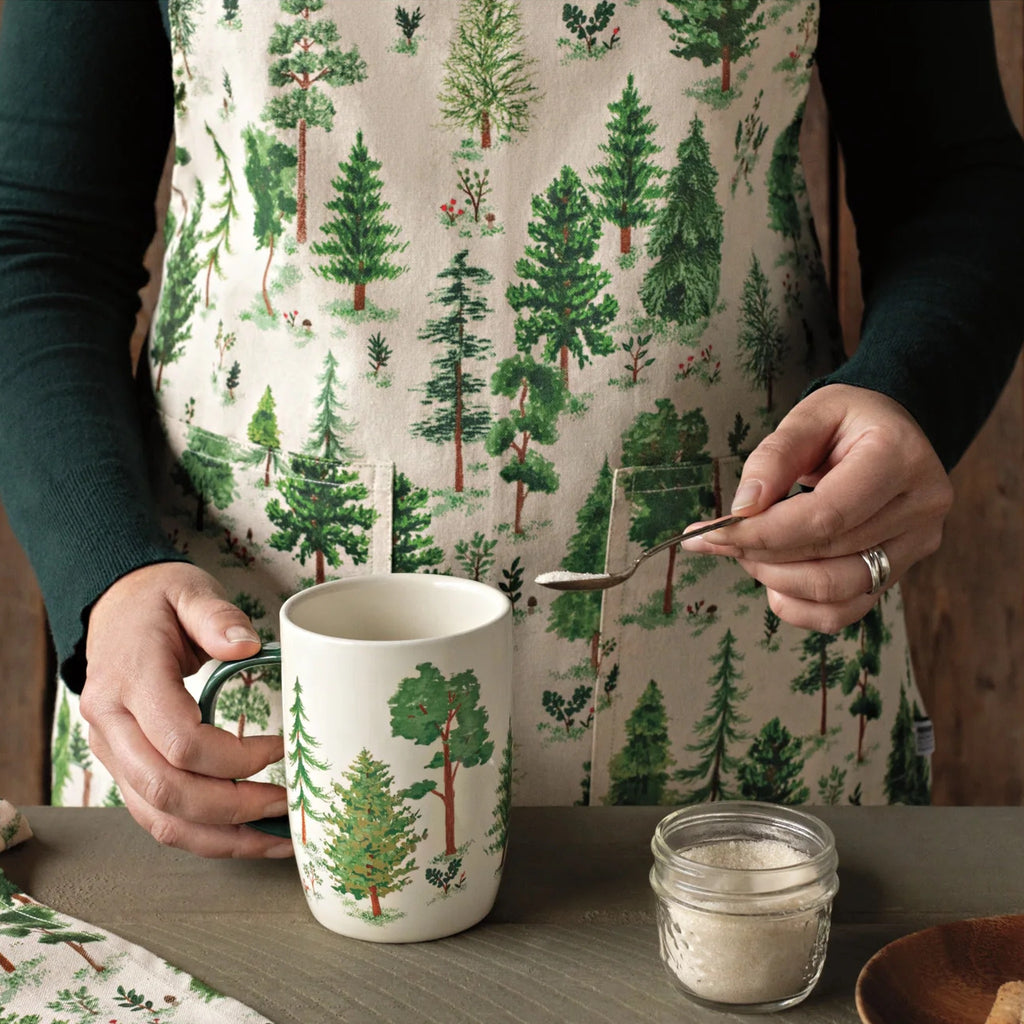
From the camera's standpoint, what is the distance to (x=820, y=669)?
30.5 inches

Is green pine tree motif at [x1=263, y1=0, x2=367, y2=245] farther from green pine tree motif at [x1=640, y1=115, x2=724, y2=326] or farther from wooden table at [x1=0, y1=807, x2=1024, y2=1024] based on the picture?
wooden table at [x1=0, y1=807, x2=1024, y2=1024]

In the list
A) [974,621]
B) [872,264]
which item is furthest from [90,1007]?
[974,621]

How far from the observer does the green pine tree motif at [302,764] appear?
1.55 feet

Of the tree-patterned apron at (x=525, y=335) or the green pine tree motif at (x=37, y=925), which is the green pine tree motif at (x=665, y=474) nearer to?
the tree-patterned apron at (x=525, y=335)

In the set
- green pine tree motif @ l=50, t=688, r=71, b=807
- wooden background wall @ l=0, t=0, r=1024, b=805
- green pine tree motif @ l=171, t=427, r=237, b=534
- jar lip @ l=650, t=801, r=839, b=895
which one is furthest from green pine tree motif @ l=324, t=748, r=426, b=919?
wooden background wall @ l=0, t=0, r=1024, b=805

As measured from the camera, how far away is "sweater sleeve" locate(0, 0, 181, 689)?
2.19 ft

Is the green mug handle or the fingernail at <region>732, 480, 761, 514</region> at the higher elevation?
the fingernail at <region>732, 480, 761, 514</region>

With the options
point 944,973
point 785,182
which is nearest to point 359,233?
point 785,182

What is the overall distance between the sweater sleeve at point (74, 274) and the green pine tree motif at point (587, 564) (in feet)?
0.77

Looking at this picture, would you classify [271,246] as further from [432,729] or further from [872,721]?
[872,721]

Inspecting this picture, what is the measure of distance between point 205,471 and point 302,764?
1.05ft

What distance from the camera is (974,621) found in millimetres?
1209

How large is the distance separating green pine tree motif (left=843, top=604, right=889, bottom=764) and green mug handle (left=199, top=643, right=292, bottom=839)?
412 mm

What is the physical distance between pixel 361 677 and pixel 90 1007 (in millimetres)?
166
